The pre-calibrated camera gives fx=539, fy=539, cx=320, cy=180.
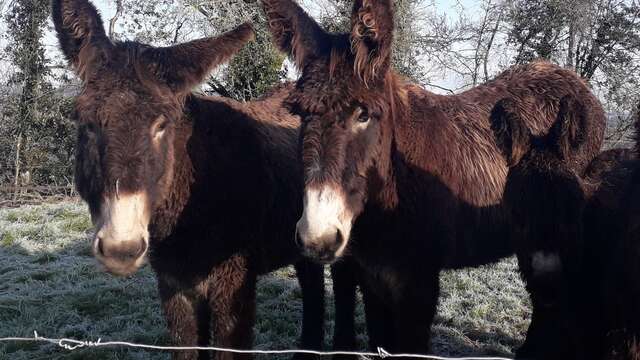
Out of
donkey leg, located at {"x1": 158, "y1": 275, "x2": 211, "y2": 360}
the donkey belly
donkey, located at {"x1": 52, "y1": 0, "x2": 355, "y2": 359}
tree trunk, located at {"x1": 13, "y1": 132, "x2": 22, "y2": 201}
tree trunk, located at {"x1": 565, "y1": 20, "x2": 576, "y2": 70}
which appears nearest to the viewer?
donkey, located at {"x1": 52, "y1": 0, "x2": 355, "y2": 359}

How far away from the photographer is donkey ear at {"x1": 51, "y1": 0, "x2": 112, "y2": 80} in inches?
123

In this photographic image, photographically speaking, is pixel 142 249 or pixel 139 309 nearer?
pixel 142 249

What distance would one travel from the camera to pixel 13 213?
10.7m

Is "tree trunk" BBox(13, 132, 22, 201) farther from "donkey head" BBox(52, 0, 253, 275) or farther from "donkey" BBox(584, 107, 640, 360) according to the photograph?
"donkey" BBox(584, 107, 640, 360)

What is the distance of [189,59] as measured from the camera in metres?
3.18

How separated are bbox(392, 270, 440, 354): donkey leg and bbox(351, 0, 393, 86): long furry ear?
4.19 ft

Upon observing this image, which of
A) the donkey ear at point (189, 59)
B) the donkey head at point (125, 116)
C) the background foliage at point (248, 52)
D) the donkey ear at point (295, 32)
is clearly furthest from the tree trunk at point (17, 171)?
the donkey ear at point (295, 32)

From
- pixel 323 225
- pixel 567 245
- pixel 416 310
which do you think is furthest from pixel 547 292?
pixel 323 225

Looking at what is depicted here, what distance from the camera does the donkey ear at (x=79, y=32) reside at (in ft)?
10.2

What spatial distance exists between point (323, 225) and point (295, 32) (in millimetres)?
1327

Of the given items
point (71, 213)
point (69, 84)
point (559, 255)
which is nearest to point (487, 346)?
point (559, 255)

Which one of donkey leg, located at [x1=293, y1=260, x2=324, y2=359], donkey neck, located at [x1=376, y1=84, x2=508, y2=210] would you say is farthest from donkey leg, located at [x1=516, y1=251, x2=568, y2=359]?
donkey leg, located at [x1=293, y1=260, x2=324, y2=359]

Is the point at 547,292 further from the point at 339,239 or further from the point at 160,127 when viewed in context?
the point at 160,127

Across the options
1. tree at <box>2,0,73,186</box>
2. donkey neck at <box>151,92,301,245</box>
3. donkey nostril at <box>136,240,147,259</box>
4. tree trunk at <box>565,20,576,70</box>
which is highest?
tree trunk at <box>565,20,576,70</box>
